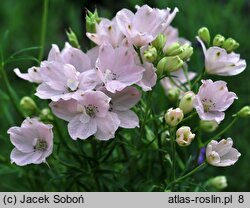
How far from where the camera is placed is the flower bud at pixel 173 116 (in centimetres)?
115

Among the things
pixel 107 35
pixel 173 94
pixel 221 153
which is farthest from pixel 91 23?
pixel 221 153

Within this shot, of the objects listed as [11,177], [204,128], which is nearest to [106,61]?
[204,128]

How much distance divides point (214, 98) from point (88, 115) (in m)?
0.29

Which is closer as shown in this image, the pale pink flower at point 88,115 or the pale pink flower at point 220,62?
the pale pink flower at point 88,115

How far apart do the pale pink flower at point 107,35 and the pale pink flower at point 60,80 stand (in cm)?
10

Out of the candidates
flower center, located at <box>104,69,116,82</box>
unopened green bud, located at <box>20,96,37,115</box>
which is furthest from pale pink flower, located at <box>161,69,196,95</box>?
unopened green bud, located at <box>20,96,37,115</box>

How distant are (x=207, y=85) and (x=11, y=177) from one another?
3.14 feet

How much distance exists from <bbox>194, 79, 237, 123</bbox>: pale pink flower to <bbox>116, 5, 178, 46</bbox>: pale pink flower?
0.55 feet

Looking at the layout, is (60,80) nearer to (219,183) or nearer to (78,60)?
(78,60)

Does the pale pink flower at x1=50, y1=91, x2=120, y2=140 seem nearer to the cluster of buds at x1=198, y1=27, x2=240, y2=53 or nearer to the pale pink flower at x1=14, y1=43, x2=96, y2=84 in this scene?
the pale pink flower at x1=14, y1=43, x2=96, y2=84

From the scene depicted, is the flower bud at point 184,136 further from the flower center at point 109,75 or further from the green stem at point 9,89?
the green stem at point 9,89

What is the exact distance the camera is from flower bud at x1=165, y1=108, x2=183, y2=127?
115 centimetres

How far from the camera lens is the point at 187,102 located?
1188 mm

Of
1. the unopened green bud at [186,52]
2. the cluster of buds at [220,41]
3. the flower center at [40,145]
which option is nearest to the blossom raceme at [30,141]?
the flower center at [40,145]
